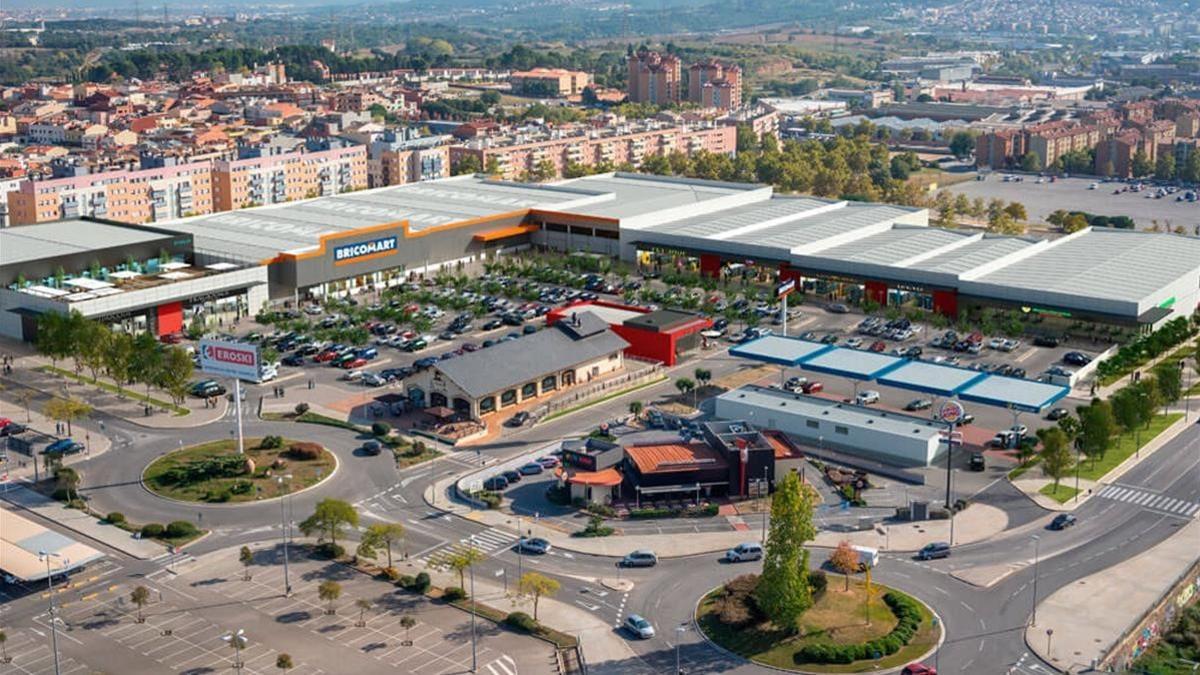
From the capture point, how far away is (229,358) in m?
46.9

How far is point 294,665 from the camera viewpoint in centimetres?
3228

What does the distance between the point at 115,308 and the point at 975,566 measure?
4246 cm

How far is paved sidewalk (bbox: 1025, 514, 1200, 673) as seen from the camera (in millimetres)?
32844

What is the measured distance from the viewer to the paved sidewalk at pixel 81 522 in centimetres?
3938

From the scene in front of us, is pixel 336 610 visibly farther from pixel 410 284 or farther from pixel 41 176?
pixel 41 176

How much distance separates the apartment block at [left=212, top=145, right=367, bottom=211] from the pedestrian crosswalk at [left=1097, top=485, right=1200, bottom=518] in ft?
236

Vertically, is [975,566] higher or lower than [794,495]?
lower

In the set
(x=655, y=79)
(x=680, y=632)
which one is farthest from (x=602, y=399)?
(x=655, y=79)

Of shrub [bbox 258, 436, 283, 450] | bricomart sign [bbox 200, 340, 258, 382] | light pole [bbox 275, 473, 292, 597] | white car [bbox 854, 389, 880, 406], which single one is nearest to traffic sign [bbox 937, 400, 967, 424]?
white car [bbox 854, 389, 880, 406]

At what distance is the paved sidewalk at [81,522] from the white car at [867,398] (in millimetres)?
28640

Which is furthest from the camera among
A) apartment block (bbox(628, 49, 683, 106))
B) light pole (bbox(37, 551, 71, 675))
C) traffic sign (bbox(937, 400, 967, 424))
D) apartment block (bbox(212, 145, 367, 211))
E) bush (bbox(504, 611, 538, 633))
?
apartment block (bbox(628, 49, 683, 106))

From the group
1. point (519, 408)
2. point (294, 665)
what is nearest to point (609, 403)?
point (519, 408)

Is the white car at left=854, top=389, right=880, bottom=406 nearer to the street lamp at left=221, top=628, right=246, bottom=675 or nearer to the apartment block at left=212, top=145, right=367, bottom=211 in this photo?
the street lamp at left=221, top=628, right=246, bottom=675

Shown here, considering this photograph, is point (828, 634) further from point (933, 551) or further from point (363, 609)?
point (363, 609)
